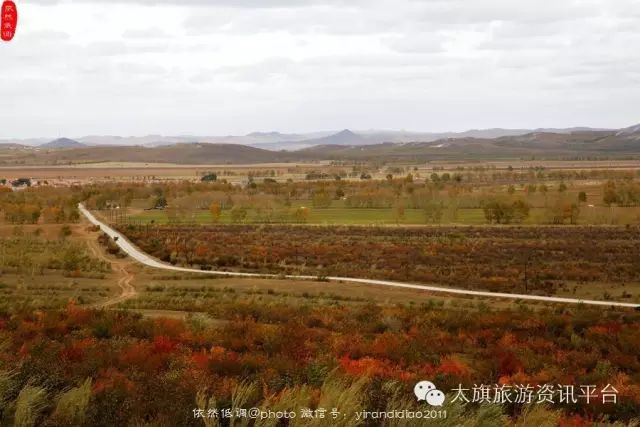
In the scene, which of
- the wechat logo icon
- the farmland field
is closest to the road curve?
the farmland field

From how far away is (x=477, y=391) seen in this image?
10195 millimetres

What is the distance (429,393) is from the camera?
31.4 feet

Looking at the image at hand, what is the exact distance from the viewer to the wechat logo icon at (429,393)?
29.3 ft

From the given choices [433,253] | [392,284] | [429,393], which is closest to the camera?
[429,393]

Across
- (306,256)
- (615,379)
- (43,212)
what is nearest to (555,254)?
(306,256)

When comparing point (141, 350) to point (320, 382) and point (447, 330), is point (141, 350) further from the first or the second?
point (447, 330)
